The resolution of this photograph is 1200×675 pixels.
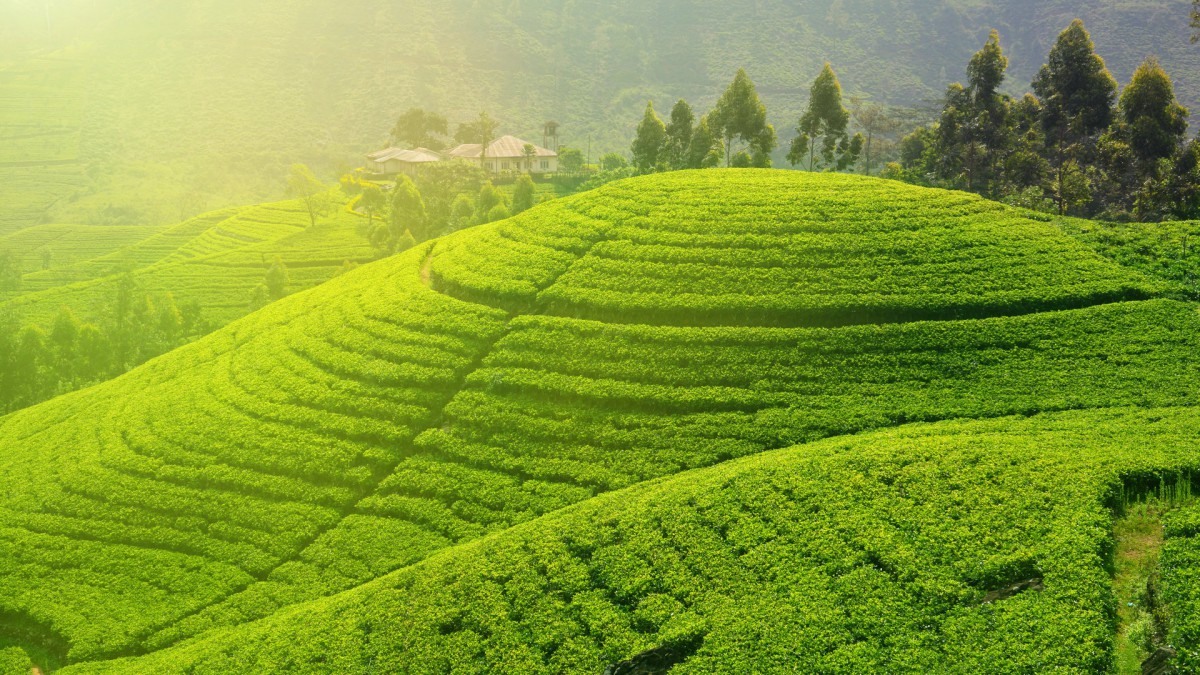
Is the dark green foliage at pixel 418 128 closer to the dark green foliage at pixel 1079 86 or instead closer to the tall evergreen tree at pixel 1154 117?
the dark green foliage at pixel 1079 86

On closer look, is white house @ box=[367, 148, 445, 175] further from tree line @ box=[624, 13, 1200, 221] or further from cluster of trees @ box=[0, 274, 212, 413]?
tree line @ box=[624, 13, 1200, 221]

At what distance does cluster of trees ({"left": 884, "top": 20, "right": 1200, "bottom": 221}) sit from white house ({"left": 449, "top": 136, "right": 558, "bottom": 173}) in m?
56.8

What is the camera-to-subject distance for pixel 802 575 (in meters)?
23.5

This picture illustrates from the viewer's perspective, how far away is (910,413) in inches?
1268

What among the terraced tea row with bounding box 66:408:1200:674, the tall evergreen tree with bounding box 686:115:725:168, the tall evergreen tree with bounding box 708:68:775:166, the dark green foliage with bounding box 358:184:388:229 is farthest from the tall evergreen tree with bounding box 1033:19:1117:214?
the dark green foliage with bounding box 358:184:388:229

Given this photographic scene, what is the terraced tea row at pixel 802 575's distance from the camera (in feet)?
68.5

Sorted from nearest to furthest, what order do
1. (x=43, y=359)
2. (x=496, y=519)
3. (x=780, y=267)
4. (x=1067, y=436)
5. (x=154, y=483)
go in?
(x=1067, y=436)
(x=496, y=519)
(x=154, y=483)
(x=780, y=267)
(x=43, y=359)

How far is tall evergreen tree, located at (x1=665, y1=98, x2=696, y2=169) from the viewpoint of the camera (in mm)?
81250

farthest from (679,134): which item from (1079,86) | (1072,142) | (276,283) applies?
(276,283)

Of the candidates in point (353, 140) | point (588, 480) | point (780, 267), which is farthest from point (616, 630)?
point (353, 140)

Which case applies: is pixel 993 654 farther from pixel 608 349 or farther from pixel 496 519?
pixel 608 349

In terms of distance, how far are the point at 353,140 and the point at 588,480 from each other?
185 meters

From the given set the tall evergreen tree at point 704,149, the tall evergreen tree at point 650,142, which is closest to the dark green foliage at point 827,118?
the tall evergreen tree at point 704,149

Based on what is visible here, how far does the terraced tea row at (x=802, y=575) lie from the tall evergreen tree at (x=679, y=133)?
55.9 meters
